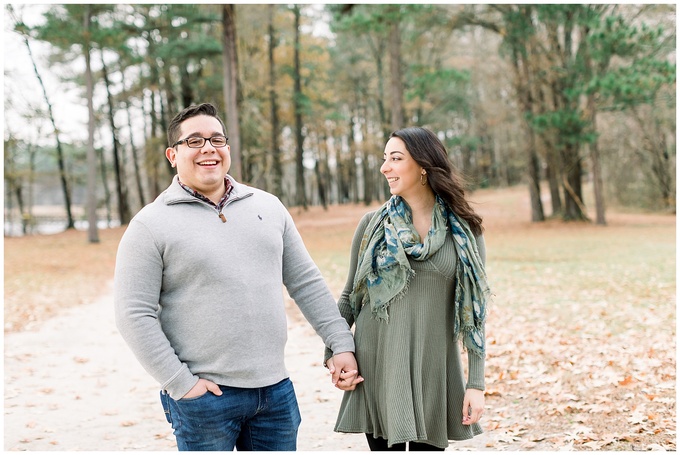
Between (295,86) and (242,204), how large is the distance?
107ft

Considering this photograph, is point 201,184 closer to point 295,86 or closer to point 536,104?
point 536,104

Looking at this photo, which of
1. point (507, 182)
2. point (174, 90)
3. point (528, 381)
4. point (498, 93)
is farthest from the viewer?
point (507, 182)

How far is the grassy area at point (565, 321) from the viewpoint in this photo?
5.19 meters

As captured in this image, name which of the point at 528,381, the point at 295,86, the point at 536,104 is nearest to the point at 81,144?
the point at 295,86

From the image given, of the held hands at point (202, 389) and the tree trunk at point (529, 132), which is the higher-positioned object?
the tree trunk at point (529, 132)

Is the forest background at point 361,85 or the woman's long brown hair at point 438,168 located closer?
the woman's long brown hair at point 438,168

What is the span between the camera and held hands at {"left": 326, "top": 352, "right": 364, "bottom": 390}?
118 inches

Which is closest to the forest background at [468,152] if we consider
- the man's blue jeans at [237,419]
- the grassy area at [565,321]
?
the grassy area at [565,321]

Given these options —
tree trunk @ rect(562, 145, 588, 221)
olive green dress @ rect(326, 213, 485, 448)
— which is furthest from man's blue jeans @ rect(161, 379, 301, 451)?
tree trunk @ rect(562, 145, 588, 221)

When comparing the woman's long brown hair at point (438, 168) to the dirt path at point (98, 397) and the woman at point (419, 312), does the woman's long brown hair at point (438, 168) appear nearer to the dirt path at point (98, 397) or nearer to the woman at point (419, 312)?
the woman at point (419, 312)

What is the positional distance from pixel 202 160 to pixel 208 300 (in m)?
0.59

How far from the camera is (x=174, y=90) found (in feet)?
114

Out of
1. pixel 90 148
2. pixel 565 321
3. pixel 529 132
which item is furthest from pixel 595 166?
pixel 90 148

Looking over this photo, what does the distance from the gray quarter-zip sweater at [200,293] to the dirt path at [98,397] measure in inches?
100
